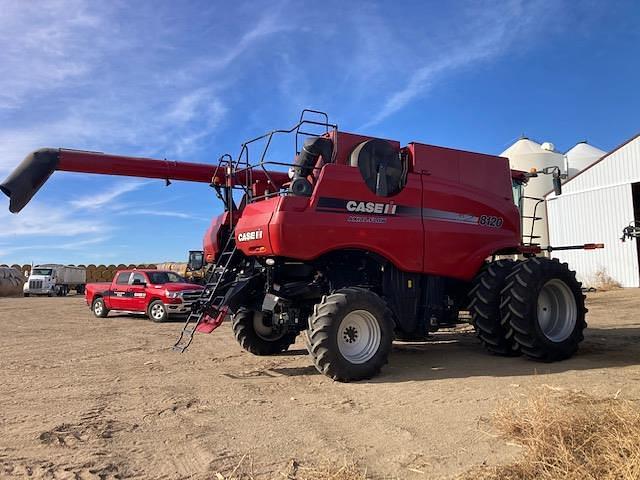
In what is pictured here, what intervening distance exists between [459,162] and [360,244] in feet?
8.52

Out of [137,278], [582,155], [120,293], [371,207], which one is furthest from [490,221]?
[582,155]

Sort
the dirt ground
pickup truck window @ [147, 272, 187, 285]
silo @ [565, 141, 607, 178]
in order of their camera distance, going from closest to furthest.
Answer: the dirt ground, pickup truck window @ [147, 272, 187, 285], silo @ [565, 141, 607, 178]

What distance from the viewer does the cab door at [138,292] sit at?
1809cm

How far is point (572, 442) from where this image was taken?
3797 mm

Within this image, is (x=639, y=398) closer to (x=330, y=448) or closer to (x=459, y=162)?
(x=330, y=448)

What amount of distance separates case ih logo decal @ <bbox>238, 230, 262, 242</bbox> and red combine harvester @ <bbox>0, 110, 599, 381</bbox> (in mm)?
16

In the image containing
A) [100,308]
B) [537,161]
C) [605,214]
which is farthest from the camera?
[537,161]

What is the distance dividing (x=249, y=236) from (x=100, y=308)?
13687 millimetres

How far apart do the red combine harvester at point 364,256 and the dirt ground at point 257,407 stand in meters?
0.54

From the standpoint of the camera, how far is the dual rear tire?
820 centimetres

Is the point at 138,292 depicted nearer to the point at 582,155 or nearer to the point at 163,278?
the point at 163,278

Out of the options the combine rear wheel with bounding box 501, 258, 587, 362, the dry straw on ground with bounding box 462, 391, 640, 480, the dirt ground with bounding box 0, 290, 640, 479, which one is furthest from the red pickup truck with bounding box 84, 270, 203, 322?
the dry straw on ground with bounding box 462, 391, 640, 480

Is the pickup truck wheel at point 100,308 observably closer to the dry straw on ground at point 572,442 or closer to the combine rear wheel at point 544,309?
the combine rear wheel at point 544,309

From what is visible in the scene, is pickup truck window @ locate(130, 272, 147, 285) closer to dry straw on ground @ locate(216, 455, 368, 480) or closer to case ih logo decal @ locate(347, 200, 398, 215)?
case ih logo decal @ locate(347, 200, 398, 215)
